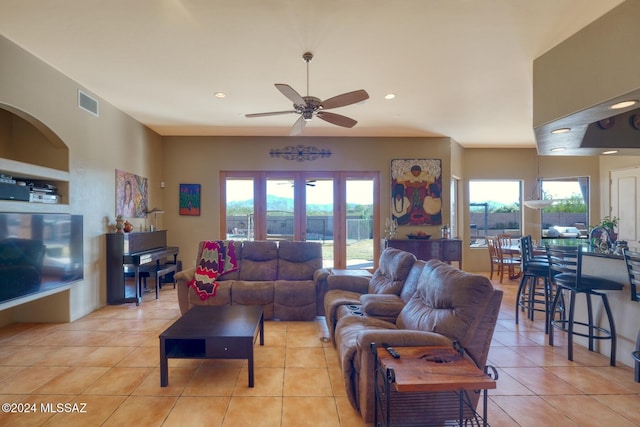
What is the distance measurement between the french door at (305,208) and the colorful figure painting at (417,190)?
0.46 meters

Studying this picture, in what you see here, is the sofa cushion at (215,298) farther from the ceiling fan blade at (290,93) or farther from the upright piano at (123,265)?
the ceiling fan blade at (290,93)

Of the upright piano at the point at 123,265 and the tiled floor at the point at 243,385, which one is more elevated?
the upright piano at the point at 123,265

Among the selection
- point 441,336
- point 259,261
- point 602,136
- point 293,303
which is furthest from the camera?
point 259,261

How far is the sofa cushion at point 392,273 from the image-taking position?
311cm

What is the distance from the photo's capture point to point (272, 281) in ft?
13.9

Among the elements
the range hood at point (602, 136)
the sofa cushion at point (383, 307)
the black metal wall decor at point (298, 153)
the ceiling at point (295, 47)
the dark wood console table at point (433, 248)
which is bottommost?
the sofa cushion at point (383, 307)

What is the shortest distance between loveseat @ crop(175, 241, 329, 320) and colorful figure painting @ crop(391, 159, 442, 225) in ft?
9.12

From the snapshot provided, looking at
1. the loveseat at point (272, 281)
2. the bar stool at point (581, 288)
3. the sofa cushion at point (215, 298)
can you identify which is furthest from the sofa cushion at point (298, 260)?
the bar stool at point (581, 288)

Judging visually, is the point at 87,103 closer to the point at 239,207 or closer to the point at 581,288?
the point at 239,207

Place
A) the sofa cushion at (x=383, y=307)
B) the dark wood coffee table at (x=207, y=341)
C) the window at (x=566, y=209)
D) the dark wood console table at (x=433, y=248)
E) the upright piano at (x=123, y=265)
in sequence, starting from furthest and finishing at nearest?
the window at (x=566, y=209)
the dark wood console table at (x=433, y=248)
the upright piano at (x=123, y=265)
the sofa cushion at (x=383, y=307)
the dark wood coffee table at (x=207, y=341)

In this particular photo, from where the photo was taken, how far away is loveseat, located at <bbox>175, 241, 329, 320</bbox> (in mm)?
3875

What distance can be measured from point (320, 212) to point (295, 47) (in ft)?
12.8

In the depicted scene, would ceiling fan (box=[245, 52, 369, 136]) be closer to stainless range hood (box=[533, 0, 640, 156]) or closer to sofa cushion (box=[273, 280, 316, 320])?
stainless range hood (box=[533, 0, 640, 156])

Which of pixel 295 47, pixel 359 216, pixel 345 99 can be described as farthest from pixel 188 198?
pixel 345 99
